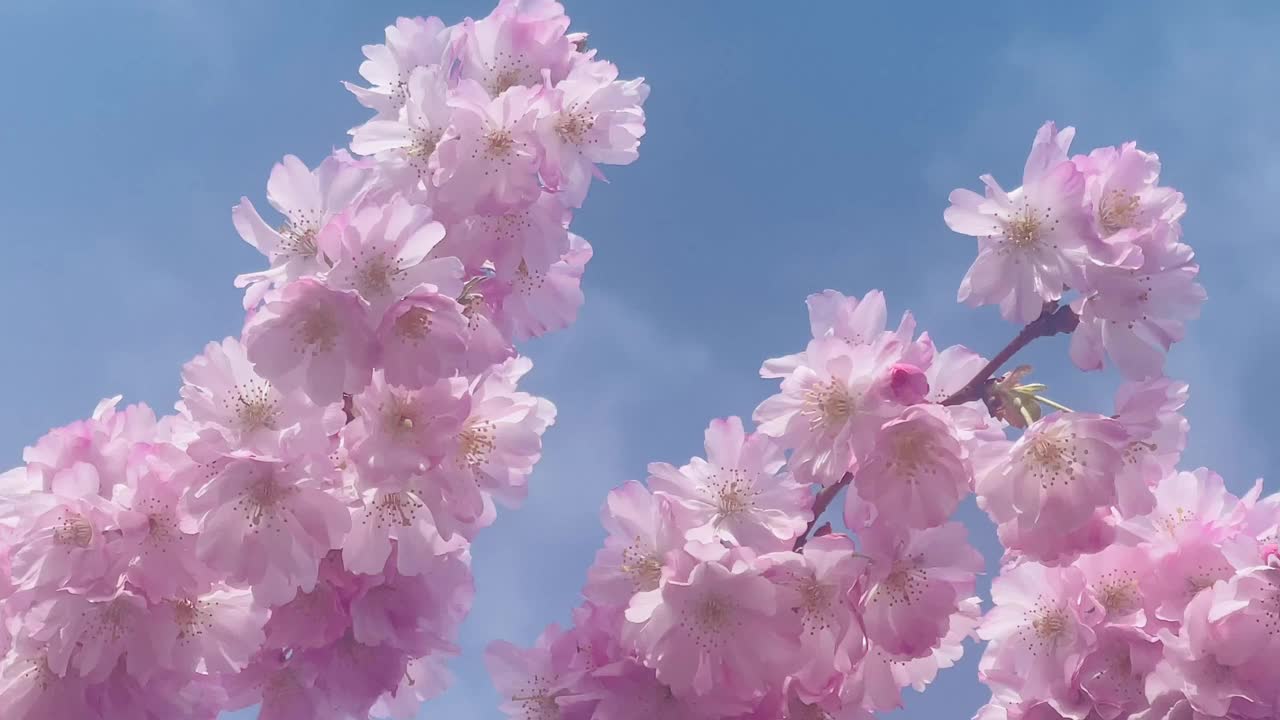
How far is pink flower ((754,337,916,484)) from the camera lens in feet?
6.95

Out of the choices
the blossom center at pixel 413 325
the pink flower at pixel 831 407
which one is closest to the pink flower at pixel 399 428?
the blossom center at pixel 413 325

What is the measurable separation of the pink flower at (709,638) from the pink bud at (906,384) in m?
0.50

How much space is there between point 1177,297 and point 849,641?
104cm

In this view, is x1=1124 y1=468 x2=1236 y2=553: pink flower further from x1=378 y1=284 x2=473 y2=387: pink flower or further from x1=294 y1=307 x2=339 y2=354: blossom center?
x1=294 y1=307 x2=339 y2=354: blossom center

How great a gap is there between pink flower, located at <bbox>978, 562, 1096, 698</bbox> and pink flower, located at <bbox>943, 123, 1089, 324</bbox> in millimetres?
772

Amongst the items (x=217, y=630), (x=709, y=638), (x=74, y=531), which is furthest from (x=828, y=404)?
(x=74, y=531)

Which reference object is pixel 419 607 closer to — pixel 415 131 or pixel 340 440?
pixel 340 440

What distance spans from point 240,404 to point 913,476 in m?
1.48

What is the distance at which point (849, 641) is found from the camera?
2314 mm

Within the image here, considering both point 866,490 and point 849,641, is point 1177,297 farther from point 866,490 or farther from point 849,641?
point 849,641

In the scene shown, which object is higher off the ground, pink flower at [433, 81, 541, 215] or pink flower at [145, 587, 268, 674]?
pink flower at [433, 81, 541, 215]

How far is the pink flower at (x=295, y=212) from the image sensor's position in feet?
7.92

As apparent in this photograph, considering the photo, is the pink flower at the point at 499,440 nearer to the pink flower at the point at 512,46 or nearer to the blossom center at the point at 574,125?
the blossom center at the point at 574,125

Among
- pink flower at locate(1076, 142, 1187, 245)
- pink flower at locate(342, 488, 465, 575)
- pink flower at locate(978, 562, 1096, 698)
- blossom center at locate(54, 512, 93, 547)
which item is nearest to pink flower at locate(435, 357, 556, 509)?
pink flower at locate(342, 488, 465, 575)
